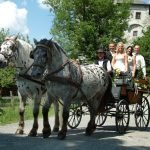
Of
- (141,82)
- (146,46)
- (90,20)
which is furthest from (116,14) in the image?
(141,82)

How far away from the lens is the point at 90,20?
156ft

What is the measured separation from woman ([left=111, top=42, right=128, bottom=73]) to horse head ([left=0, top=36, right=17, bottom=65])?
3.17 meters

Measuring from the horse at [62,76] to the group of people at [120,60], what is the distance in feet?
3.68

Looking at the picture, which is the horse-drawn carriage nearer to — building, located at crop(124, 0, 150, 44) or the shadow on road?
the shadow on road

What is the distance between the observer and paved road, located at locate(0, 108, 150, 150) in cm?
993

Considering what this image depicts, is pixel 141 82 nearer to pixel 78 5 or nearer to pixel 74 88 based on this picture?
pixel 74 88

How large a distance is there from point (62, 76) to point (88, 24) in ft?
118

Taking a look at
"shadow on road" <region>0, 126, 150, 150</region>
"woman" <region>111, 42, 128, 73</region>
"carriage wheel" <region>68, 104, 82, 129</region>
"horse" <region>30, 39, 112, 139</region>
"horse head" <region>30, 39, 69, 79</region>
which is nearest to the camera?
"shadow on road" <region>0, 126, 150, 150</region>

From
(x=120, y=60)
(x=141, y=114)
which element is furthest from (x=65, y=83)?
(x=141, y=114)

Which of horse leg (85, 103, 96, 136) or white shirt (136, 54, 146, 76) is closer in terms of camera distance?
horse leg (85, 103, 96, 136)

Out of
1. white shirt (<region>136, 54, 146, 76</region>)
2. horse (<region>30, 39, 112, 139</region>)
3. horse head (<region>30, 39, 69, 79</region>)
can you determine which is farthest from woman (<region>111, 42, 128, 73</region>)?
horse head (<region>30, 39, 69, 79</region>)

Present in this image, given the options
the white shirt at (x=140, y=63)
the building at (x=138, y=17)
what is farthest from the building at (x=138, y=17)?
the white shirt at (x=140, y=63)

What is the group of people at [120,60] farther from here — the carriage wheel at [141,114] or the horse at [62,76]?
the horse at [62,76]

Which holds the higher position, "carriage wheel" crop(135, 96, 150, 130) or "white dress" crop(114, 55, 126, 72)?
"white dress" crop(114, 55, 126, 72)
